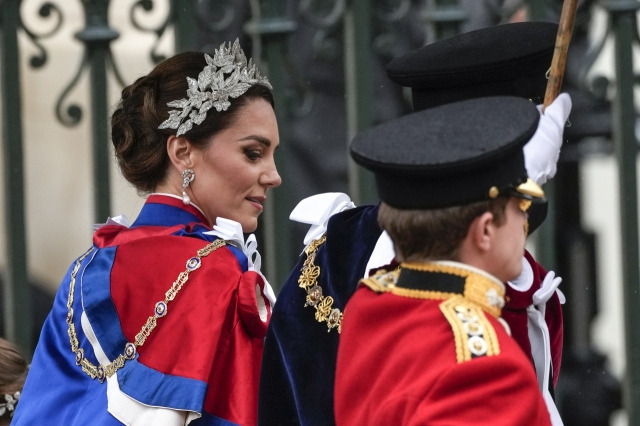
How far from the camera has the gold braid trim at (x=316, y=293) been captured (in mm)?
2514

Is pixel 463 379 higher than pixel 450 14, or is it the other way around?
pixel 450 14

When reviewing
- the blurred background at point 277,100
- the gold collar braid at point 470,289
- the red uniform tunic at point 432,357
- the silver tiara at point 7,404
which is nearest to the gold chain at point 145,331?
the silver tiara at point 7,404

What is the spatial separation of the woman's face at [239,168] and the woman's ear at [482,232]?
95cm

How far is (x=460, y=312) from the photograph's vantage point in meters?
2.05

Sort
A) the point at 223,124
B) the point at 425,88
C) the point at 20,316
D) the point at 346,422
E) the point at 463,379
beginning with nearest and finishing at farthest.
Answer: the point at 463,379
the point at 346,422
the point at 425,88
the point at 223,124
the point at 20,316

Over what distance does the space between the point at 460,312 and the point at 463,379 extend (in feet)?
0.38

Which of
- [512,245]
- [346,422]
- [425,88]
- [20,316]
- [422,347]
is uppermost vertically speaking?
[425,88]

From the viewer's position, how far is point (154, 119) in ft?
9.74

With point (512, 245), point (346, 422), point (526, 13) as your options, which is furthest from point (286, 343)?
point (526, 13)

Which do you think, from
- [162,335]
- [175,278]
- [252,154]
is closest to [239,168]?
[252,154]

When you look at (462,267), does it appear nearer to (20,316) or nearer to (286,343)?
(286,343)

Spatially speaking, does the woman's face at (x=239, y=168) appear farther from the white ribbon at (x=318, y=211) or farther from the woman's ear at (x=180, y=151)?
the white ribbon at (x=318, y=211)

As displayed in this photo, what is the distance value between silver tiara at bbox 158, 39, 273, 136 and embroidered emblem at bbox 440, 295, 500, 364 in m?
1.02

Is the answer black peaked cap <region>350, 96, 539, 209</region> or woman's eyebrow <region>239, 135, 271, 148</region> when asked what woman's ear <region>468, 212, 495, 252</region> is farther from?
woman's eyebrow <region>239, 135, 271, 148</region>
